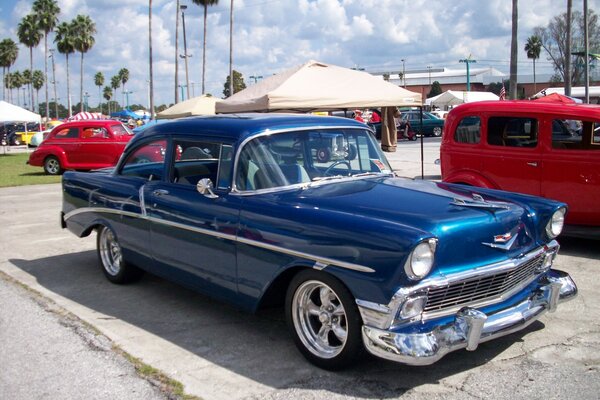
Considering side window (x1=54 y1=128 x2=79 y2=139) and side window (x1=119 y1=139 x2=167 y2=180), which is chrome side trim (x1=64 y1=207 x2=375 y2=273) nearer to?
side window (x1=119 y1=139 x2=167 y2=180)

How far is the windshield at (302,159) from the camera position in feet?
15.5

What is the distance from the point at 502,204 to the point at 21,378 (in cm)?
348

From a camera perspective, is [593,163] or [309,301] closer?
[309,301]

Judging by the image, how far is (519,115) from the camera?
26.2ft

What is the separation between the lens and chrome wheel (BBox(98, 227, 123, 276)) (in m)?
6.48

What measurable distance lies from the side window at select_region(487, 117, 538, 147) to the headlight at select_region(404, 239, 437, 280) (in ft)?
15.5

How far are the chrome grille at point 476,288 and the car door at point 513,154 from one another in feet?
12.0

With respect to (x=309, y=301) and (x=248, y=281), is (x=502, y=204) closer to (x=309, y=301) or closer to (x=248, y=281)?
(x=309, y=301)

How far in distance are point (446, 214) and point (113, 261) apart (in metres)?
3.92

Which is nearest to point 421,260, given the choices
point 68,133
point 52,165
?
point 68,133

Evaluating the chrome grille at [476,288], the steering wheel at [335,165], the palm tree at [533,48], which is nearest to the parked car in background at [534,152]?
the chrome grille at [476,288]

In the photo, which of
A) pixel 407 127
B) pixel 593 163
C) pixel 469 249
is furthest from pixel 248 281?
pixel 407 127

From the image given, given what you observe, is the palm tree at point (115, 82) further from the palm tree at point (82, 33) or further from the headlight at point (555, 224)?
the headlight at point (555, 224)

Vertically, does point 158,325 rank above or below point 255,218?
below
